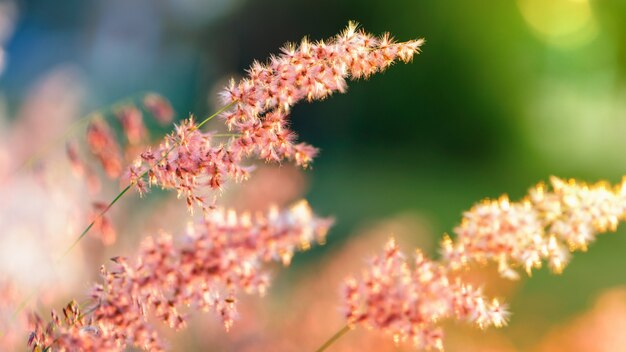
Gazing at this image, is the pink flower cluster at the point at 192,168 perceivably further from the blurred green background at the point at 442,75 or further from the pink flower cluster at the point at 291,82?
the blurred green background at the point at 442,75

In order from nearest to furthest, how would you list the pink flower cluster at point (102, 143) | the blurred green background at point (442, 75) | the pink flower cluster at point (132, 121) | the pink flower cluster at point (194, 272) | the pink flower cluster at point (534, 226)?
Answer: the pink flower cluster at point (194, 272) < the pink flower cluster at point (534, 226) < the pink flower cluster at point (102, 143) < the pink flower cluster at point (132, 121) < the blurred green background at point (442, 75)

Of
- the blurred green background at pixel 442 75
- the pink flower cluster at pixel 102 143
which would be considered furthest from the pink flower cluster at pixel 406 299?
the blurred green background at pixel 442 75

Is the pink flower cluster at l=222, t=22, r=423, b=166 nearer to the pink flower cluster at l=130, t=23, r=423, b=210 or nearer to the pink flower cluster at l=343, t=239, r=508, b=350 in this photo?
Result: the pink flower cluster at l=130, t=23, r=423, b=210

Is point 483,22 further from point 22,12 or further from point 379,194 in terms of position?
point 22,12

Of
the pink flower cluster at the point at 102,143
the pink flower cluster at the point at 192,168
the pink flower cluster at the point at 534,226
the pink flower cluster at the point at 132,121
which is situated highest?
the pink flower cluster at the point at 132,121

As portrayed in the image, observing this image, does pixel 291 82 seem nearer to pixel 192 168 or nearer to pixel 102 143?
pixel 192 168
